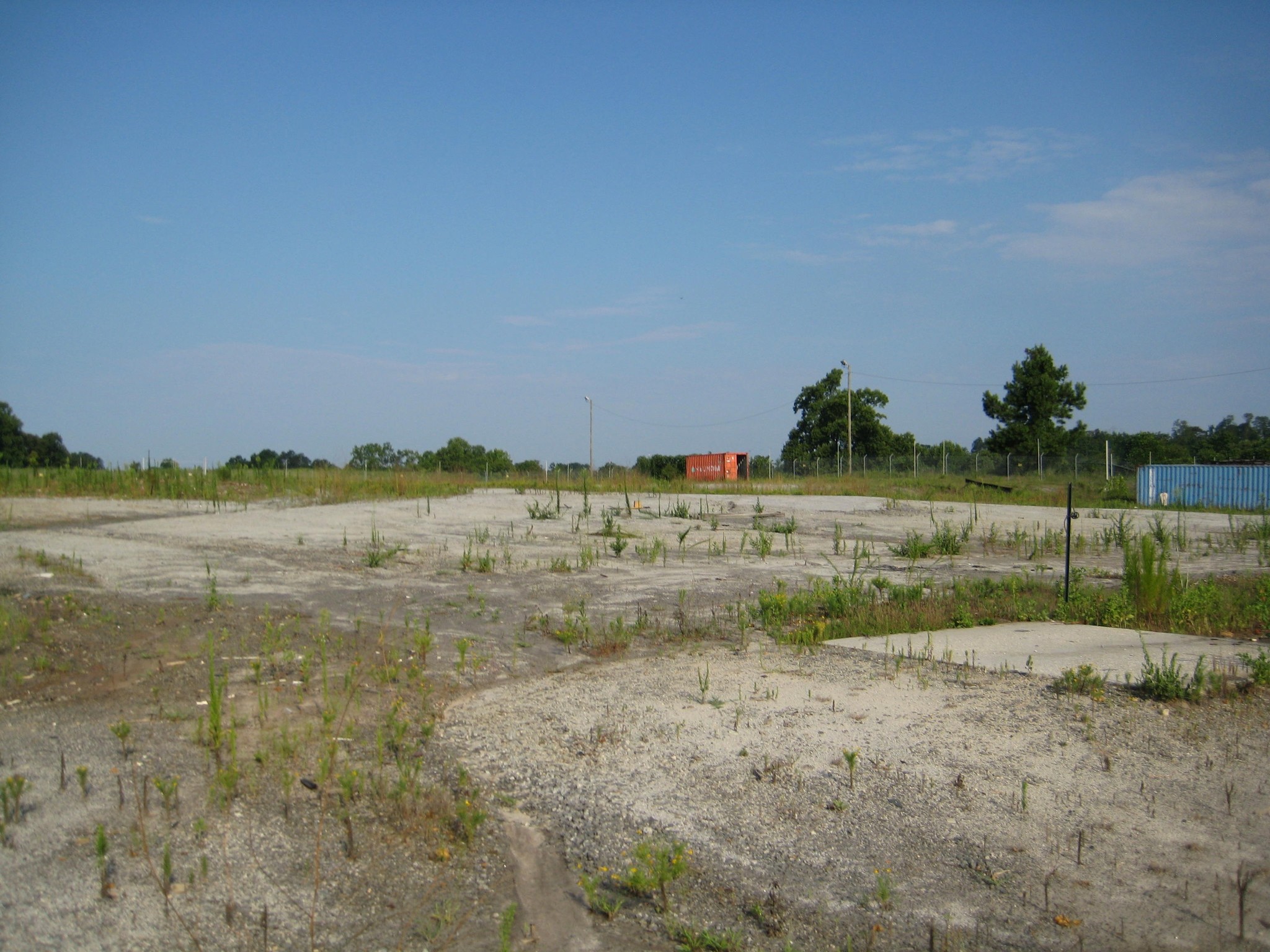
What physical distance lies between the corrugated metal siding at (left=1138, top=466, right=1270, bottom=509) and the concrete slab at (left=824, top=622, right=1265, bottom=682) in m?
20.0

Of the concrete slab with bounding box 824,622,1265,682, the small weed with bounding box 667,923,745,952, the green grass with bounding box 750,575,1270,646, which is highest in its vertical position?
the green grass with bounding box 750,575,1270,646

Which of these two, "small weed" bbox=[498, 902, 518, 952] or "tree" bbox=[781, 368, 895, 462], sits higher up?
"tree" bbox=[781, 368, 895, 462]

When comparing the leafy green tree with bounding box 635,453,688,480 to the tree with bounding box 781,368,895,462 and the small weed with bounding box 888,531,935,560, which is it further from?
the small weed with bounding box 888,531,935,560

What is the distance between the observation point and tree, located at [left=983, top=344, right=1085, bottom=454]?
127 ft

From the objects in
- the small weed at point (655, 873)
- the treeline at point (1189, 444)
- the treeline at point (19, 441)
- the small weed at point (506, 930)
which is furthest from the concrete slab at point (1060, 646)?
the treeline at point (19, 441)

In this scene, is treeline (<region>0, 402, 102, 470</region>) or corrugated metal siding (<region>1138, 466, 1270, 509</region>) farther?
treeline (<region>0, 402, 102, 470</region>)

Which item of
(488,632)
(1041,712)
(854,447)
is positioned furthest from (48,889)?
(854,447)

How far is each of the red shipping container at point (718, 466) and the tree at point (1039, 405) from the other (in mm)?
12076

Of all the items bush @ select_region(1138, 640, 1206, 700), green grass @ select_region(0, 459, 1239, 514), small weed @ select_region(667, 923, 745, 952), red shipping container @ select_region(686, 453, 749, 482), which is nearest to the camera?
small weed @ select_region(667, 923, 745, 952)

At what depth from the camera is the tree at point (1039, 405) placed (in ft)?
127

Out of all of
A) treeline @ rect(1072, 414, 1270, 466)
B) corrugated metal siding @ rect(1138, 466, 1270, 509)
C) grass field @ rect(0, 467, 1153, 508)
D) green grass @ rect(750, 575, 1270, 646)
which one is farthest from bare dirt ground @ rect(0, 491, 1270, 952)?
treeline @ rect(1072, 414, 1270, 466)

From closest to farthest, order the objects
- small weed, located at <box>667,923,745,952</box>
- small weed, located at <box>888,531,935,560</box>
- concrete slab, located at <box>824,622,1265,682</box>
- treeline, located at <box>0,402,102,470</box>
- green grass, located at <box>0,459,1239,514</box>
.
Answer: small weed, located at <box>667,923,745,952</box>
concrete slab, located at <box>824,622,1265,682</box>
small weed, located at <box>888,531,935,560</box>
green grass, located at <box>0,459,1239,514</box>
treeline, located at <box>0,402,102,470</box>

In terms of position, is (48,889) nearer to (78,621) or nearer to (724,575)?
(78,621)

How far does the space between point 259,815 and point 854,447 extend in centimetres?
5011
